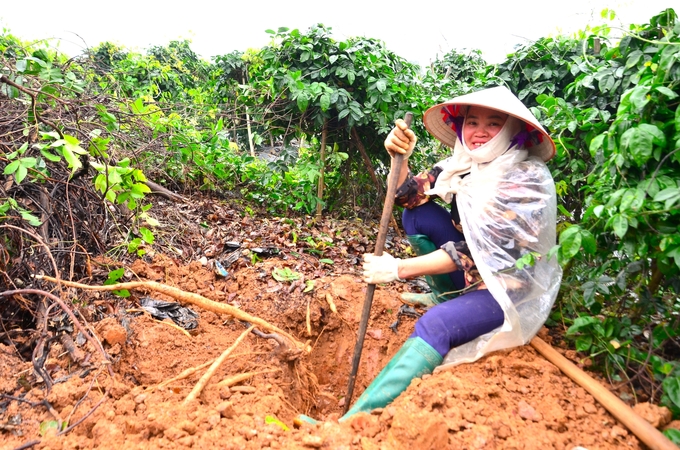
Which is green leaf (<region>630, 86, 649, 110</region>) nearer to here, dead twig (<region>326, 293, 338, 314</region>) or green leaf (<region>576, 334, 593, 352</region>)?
green leaf (<region>576, 334, 593, 352</region>)

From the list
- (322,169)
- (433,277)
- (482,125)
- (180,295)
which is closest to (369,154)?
(322,169)

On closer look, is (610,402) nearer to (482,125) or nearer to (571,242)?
(571,242)

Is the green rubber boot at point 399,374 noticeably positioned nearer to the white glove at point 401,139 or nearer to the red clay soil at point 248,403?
the red clay soil at point 248,403

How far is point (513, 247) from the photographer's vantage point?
173 centimetres

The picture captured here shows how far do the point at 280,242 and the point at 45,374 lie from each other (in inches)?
→ 82.6

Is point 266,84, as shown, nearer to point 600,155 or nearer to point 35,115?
point 35,115

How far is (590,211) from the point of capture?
1.57 metres

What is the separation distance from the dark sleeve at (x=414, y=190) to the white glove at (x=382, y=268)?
473 millimetres

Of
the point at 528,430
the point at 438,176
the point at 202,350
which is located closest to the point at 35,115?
the point at 202,350

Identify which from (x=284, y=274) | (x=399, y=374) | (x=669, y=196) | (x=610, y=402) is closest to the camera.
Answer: (x=669, y=196)

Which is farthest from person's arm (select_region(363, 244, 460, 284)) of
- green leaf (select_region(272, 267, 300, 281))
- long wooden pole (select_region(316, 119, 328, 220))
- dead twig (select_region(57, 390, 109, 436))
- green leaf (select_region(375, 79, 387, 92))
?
long wooden pole (select_region(316, 119, 328, 220))

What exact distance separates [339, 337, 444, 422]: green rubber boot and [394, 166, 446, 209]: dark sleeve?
811 mm

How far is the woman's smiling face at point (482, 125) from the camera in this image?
1903mm

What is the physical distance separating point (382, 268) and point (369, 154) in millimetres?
2578
